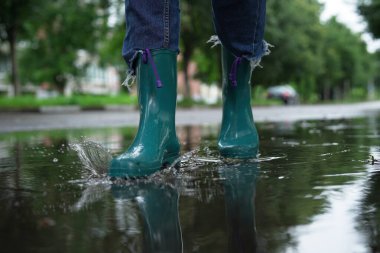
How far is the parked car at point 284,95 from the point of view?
43.3m

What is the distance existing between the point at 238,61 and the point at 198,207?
151cm

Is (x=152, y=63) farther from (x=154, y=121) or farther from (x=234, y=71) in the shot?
(x=234, y=71)

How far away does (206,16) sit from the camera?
85.8ft

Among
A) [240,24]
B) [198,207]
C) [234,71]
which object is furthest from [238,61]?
[198,207]

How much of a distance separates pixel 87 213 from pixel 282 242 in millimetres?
556

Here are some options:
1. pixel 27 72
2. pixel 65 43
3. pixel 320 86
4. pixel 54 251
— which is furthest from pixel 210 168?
pixel 320 86

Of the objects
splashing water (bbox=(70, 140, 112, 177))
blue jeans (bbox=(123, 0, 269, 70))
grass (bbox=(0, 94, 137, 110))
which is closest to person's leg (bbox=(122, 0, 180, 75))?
blue jeans (bbox=(123, 0, 269, 70))

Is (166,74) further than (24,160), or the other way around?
(24,160)

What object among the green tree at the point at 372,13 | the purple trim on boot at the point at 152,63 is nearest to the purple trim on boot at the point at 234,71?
the purple trim on boot at the point at 152,63

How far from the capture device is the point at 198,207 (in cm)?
148

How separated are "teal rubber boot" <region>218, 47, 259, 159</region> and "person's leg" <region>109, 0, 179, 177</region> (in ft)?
1.65

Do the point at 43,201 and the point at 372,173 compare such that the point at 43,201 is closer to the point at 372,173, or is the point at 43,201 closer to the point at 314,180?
the point at 314,180

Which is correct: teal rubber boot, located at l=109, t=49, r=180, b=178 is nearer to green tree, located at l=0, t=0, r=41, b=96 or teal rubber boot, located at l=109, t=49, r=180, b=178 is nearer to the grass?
the grass

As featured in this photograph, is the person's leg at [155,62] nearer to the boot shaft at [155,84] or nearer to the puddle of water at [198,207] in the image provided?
the boot shaft at [155,84]
